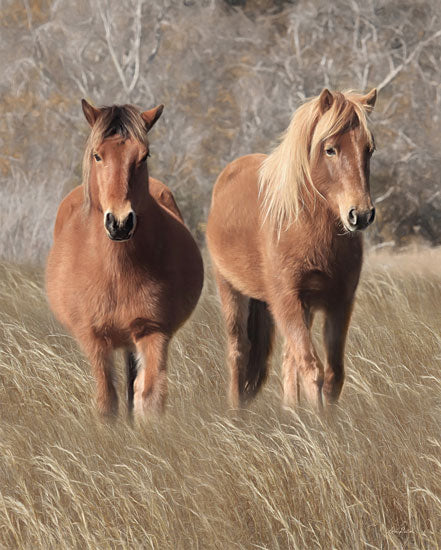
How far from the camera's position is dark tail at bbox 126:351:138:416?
4965 mm

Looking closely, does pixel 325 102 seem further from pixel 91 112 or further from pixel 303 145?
pixel 91 112

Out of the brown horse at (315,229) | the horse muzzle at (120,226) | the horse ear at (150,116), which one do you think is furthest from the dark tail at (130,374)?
the horse ear at (150,116)

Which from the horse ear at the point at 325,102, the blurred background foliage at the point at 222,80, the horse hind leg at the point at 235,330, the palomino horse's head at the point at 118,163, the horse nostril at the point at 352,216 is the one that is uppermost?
the blurred background foliage at the point at 222,80

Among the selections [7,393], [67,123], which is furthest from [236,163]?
[67,123]

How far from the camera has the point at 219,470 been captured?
3.37 m

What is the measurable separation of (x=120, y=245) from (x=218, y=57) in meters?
10.3

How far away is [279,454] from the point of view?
3406 mm

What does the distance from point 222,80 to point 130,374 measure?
9814 millimetres

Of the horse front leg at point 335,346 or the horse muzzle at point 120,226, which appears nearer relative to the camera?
the horse muzzle at point 120,226

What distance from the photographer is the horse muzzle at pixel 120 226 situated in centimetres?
385

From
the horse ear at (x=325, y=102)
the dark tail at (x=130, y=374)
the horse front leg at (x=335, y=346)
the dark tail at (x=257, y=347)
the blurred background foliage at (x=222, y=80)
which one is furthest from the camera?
the blurred background foliage at (x=222, y=80)

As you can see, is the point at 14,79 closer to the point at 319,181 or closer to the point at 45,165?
the point at 45,165

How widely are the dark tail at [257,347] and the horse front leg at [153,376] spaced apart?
124 cm

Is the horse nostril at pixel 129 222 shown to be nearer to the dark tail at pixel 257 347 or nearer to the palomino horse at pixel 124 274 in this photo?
the palomino horse at pixel 124 274
